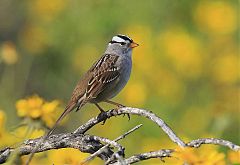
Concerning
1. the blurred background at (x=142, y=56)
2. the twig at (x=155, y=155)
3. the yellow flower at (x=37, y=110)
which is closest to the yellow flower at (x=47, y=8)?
the blurred background at (x=142, y=56)

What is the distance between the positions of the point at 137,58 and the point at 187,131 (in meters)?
1.53

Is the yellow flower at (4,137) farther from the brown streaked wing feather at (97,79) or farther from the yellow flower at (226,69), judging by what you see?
the yellow flower at (226,69)

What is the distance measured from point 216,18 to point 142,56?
1.70 meters

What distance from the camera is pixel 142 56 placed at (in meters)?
7.66

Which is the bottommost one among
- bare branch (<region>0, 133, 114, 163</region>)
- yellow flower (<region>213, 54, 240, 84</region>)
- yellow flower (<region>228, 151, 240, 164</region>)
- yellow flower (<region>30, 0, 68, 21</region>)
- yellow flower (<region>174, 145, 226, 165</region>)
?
yellow flower (<region>228, 151, 240, 164</region>)

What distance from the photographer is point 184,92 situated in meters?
7.32

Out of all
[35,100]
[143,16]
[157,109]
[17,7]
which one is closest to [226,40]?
[143,16]

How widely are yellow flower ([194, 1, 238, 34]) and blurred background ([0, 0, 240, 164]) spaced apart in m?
0.01

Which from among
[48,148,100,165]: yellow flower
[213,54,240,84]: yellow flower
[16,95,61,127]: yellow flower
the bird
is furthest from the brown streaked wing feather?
[213,54,240,84]: yellow flower

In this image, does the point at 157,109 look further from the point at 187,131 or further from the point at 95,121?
the point at 95,121

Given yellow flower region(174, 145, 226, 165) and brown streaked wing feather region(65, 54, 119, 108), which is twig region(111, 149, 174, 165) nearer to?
yellow flower region(174, 145, 226, 165)

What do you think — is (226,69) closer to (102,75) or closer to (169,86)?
(169,86)

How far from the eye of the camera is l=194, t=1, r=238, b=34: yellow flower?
8781 mm

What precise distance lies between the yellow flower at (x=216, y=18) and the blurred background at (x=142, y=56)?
1cm
